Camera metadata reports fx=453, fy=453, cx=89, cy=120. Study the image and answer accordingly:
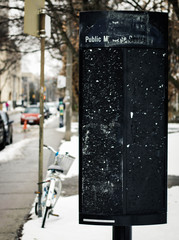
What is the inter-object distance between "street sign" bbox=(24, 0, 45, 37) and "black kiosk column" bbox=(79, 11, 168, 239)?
293 cm

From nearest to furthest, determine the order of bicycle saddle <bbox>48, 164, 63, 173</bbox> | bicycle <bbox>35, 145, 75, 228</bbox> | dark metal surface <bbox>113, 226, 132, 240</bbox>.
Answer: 1. dark metal surface <bbox>113, 226, 132, 240</bbox>
2. bicycle <bbox>35, 145, 75, 228</bbox>
3. bicycle saddle <bbox>48, 164, 63, 173</bbox>

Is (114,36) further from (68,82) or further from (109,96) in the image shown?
(68,82)

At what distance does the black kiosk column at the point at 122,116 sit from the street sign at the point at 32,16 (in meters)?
2.93

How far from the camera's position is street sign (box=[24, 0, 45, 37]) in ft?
20.6

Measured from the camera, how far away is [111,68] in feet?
11.5

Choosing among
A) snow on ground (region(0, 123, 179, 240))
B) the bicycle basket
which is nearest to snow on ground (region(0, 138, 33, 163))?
snow on ground (region(0, 123, 179, 240))

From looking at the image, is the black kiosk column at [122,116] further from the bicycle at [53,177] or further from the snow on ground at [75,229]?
the bicycle at [53,177]

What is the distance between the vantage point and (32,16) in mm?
6426

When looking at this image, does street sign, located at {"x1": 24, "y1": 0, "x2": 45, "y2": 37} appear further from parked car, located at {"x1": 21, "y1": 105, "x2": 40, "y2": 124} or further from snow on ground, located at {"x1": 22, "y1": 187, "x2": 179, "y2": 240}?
parked car, located at {"x1": 21, "y1": 105, "x2": 40, "y2": 124}

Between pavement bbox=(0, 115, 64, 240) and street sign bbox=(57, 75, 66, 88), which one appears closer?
pavement bbox=(0, 115, 64, 240)

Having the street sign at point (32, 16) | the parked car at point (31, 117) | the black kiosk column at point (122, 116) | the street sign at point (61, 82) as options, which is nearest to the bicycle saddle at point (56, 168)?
the street sign at point (32, 16)

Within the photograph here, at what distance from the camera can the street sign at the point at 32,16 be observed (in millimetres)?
6285

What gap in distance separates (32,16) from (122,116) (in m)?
3.41

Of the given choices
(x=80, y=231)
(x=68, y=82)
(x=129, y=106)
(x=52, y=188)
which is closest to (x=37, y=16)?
(x=52, y=188)
